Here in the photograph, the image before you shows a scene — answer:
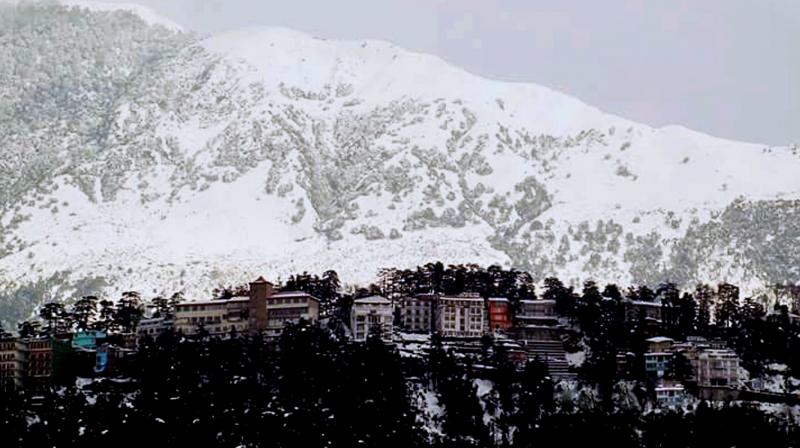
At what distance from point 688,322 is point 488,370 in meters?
28.2

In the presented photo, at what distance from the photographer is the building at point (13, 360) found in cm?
14675

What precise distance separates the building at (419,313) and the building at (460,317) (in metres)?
1.61

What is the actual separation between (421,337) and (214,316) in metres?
19.4

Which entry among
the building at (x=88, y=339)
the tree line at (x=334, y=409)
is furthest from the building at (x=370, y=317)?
the building at (x=88, y=339)

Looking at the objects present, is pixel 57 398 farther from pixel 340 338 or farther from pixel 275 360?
pixel 340 338

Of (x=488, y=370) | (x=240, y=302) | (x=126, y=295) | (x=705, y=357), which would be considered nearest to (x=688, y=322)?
(x=705, y=357)

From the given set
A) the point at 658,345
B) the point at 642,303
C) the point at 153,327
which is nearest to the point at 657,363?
the point at 658,345

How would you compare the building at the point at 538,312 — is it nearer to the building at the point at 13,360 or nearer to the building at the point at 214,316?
the building at the point at 214,316

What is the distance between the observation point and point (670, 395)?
144 metres

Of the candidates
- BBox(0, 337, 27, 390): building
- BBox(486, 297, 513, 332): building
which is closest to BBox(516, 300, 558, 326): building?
BBox(486, 297, 513, 332): building

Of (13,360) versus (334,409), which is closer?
(334,409)

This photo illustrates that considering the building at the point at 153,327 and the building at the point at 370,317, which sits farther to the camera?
the building at the point at 153,327

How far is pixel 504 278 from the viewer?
18025 cm

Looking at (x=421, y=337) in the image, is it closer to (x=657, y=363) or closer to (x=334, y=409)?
(x=657, y=363)
